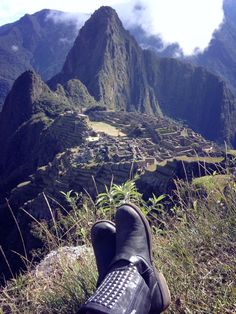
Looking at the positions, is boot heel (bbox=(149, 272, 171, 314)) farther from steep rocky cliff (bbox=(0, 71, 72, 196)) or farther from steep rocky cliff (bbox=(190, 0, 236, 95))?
steep rocky cliff (bbox=(190, 0, 236, 95))

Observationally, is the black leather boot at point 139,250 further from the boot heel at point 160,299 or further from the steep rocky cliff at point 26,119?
the steep rocky cliff at point 26,119

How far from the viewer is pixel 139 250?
7.45 feet

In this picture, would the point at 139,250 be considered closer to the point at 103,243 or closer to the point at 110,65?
the point at 103,243

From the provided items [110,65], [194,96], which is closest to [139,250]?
[110,65]

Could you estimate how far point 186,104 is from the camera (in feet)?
426

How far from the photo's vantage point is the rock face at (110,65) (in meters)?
94.4

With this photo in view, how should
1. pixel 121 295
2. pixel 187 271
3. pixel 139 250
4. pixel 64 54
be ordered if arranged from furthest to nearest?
pixel 64 54 → pixel 139 250 → pixel 187 271 → pixel 121 295

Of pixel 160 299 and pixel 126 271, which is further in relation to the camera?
pixel 126 271

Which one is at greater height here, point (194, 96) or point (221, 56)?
point (221, 56)

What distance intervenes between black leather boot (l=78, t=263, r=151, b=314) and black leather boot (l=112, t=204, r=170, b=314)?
0.14 feet

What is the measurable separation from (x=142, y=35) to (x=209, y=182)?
20414cm

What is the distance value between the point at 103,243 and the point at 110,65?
334 feet

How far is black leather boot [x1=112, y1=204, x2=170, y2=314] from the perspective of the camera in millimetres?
1956

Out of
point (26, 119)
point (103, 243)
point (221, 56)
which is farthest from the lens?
point (221, 56)
